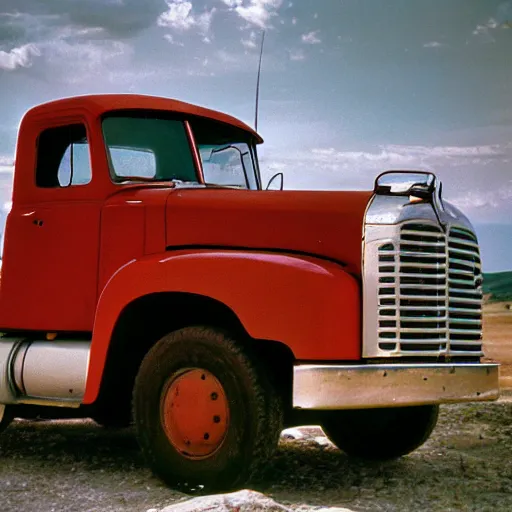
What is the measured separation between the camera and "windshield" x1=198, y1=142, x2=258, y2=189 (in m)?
6.30

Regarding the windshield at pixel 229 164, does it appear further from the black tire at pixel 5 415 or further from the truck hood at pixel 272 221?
the black tire at pixel 5 415

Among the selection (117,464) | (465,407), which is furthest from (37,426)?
(465,407)

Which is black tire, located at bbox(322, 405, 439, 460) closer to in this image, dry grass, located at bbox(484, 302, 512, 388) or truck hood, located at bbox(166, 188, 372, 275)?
truck hood, located at bbox(166, 188, 372, 275)

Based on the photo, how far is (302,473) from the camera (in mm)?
6051

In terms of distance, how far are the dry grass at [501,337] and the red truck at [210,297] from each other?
14.5 feet

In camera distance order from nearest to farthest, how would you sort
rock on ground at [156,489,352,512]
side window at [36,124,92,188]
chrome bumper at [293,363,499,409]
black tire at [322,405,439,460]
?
rock on ground at [156,489,352,512] < chrome bumper at [293,363,499,409] < side window at [36,124,92,188] < black tire at [322,405,439,460]

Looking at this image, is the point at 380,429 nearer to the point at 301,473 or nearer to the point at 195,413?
the point at 301,473

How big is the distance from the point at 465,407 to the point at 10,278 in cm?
451

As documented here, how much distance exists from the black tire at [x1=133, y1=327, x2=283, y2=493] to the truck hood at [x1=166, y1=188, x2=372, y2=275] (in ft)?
1.96

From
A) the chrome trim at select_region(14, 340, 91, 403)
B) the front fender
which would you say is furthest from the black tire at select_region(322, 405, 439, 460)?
the chrome trim at select_region(14, 340, 91, 403)

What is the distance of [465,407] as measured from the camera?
28.6 feet

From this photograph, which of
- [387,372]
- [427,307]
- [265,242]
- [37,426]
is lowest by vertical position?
[37,426]

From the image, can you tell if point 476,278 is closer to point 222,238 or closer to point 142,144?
point 222,238

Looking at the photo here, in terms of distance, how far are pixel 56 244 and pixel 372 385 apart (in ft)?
7.92
